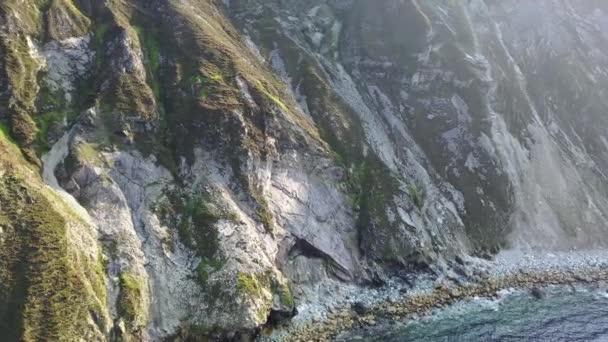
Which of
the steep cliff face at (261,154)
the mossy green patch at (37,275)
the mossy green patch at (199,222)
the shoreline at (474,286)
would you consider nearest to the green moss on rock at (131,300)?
the steep cliff face at (261,154)

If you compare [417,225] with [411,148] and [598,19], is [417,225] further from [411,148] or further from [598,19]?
[598,19]

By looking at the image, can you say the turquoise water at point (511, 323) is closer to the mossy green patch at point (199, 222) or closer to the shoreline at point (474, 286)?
the shoreline at point (474, 286)

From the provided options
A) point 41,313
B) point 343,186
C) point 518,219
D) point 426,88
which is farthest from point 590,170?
point 41,313

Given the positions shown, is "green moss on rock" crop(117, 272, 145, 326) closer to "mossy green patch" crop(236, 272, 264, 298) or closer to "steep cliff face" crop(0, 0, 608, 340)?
"steep cliff face" crop(0, 0, 608, 340)

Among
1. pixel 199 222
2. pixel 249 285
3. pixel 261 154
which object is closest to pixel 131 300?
pixel 249 285

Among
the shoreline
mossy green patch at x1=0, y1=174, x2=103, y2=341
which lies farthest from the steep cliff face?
the shoreline

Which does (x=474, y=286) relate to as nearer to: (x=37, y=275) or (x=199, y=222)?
(x=199, y=222)
